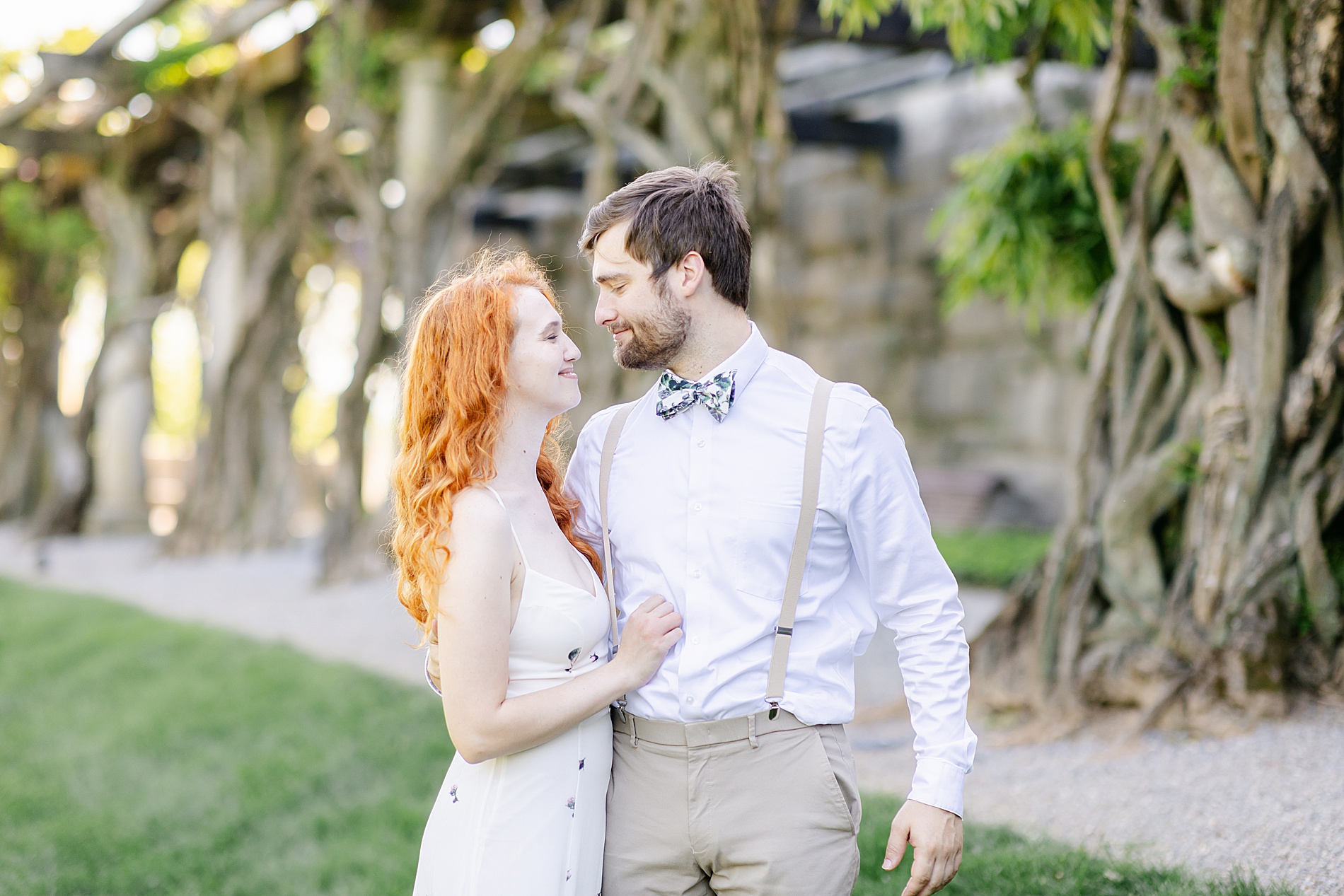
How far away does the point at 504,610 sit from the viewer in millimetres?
1766

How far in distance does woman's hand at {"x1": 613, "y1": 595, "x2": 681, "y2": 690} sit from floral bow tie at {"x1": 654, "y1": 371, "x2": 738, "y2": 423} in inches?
12.0

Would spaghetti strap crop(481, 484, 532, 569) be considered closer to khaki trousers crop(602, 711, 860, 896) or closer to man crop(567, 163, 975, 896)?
man crop(567, 163, 975, 896)

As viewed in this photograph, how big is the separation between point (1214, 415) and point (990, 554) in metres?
3.77

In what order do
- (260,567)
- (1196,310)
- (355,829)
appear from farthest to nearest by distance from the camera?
(260,567) < (355,829) < (1196,310)

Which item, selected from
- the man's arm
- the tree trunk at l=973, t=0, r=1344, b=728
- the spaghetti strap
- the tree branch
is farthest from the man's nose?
the tree branch

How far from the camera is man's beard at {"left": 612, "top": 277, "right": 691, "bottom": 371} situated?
1.86m

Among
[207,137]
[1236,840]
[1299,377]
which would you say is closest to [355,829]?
[1236,840]

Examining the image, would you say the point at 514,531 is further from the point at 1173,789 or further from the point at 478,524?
the point at 1173,789

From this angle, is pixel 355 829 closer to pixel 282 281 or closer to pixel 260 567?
pixel 260 567

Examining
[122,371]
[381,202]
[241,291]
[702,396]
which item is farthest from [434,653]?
[122,371]

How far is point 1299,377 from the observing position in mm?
3477

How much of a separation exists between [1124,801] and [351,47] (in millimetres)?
7096

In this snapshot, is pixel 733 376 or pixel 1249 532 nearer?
pixel 733 376

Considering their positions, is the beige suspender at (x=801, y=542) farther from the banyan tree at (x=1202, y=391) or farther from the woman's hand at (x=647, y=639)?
the banyan tree at (x=1202, y=391)
